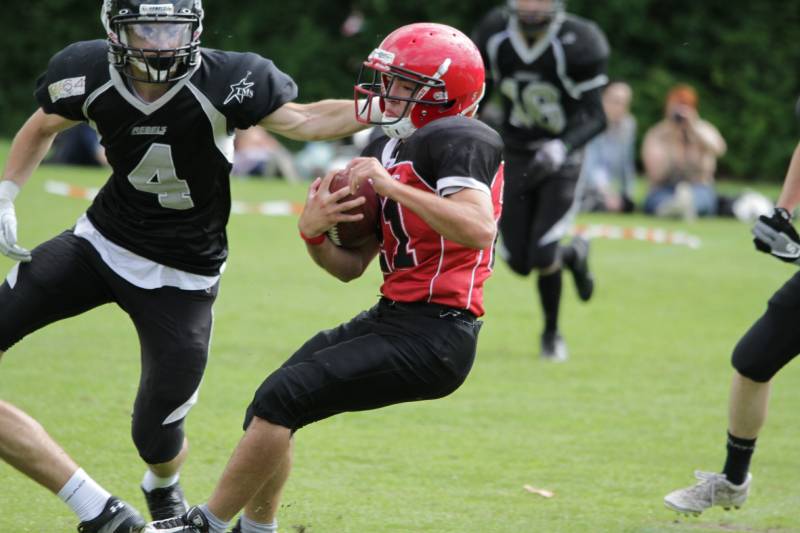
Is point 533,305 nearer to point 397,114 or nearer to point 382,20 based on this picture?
point 397,114

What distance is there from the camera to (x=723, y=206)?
16812 mm

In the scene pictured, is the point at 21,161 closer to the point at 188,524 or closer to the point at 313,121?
the point at 313,121

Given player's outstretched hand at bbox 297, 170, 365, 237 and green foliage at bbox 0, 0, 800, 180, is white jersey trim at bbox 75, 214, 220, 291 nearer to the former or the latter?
player's outstretched hand at bbox 297, 170, 365, 237

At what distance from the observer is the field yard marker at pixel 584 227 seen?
47.6 feet

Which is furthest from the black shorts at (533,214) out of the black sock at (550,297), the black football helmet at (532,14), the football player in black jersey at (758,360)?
the football player in black jersey at (758,360)

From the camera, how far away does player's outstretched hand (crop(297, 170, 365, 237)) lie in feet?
13.9

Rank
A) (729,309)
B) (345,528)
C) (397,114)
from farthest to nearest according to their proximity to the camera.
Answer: (729,309), (345,528), (397,114)

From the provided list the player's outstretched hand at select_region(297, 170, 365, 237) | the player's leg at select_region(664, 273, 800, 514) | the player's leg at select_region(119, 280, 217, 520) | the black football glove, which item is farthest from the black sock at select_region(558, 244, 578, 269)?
the player's outstretched hand at select_region(297, 170, 365, 237)

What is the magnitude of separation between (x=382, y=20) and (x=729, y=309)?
1315 centimetres

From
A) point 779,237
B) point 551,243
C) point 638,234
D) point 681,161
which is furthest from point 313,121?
point 681,161

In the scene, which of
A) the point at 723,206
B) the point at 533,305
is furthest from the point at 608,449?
the point at 723,206

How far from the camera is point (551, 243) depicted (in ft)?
27.7

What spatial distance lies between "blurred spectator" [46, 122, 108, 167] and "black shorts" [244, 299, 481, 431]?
47.9ft

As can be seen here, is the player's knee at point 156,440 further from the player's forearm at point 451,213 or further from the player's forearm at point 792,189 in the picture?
the player's forearm at point 792,189
